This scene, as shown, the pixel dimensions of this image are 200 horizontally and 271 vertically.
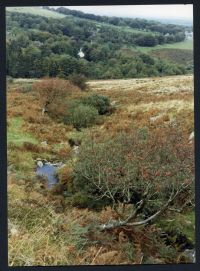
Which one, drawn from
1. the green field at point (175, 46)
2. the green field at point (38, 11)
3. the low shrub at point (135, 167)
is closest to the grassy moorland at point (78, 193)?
the low shrub at point (135, 167)

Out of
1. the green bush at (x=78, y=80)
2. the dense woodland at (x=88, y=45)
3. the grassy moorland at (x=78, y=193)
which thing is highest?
the dense woodland at (x=88, y=45)

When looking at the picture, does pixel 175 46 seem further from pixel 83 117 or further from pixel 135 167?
pixel 135 167

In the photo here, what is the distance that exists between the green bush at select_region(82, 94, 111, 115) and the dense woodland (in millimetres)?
182

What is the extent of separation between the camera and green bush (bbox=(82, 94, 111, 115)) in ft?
17.4

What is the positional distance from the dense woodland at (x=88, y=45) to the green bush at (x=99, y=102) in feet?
0.60

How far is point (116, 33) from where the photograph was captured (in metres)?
5.34

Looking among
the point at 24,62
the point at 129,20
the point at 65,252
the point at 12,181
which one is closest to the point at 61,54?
the point at 24,62

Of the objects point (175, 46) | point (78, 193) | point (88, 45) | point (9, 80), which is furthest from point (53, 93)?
point (175, 46)

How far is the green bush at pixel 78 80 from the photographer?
5297mm

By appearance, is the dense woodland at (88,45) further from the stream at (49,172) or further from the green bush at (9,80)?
the stream at (49,172)

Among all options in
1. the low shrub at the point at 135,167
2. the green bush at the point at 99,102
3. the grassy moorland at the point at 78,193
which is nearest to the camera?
the grassy moorland at the point at 78,193

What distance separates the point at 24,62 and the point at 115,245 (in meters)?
1.75

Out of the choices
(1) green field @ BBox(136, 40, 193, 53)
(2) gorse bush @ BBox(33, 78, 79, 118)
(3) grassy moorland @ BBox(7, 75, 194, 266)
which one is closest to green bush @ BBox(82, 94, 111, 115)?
(3) grassy moorland @ BBox(7, 75, 194, 266)

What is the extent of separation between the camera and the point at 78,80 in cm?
530
